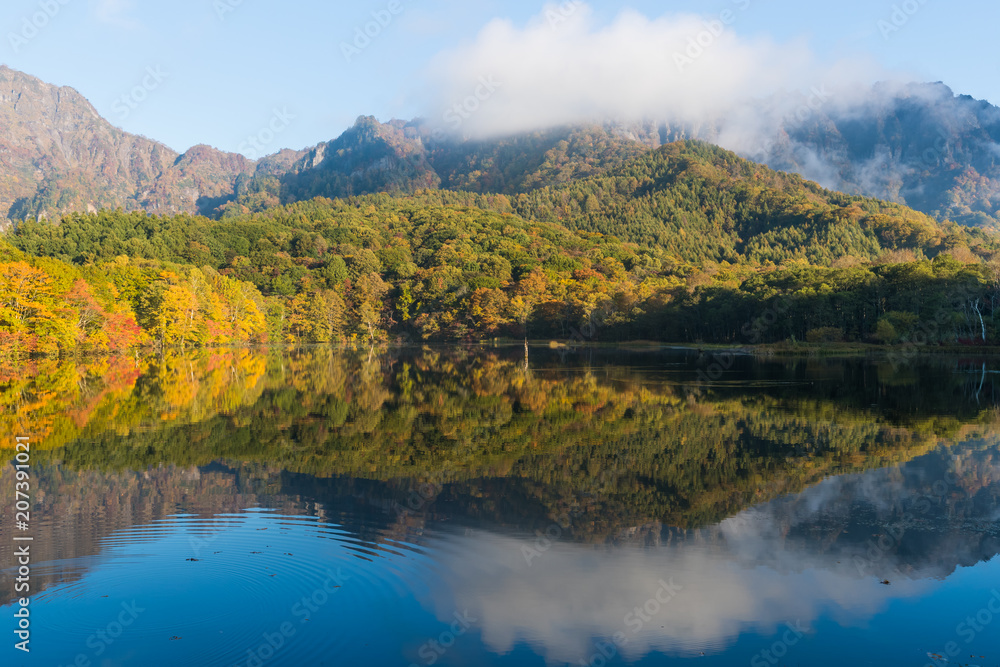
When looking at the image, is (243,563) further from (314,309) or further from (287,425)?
(314,309)

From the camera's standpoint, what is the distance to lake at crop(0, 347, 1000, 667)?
6812 millimetres

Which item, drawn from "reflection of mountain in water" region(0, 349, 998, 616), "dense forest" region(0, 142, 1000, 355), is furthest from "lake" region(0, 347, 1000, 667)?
"dense forest" region(0, 142, 1000, 355)

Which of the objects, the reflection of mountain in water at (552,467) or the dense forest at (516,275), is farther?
the dense forest at (516,275)

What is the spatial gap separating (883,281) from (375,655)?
251 feet

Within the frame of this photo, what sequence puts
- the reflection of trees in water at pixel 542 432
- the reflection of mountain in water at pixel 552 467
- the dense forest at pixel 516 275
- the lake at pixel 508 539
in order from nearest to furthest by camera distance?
1. the lake at pixel 508 539
2. the reflection of mountain in water at pixel 552 467
3. the reflection of trees in water at pixel 542 432
4. the dense forest at pixel 516 275

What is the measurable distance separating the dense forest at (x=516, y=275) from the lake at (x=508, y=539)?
4303cm

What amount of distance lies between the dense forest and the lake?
43034mm

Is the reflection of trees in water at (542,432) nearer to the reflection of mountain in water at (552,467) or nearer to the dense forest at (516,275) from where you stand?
the reflection of mountain in water at (552,467)

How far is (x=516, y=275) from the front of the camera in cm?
11825

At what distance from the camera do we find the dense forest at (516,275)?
62.7 meters

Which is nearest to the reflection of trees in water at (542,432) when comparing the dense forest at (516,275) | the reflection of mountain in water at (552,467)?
the reflection of mountain in water at (552,467)

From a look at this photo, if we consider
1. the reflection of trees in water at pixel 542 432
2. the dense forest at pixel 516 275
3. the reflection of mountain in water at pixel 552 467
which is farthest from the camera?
the dense forest at pixel 516 275

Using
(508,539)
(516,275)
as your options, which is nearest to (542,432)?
(508,539)

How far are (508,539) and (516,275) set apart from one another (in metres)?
109
